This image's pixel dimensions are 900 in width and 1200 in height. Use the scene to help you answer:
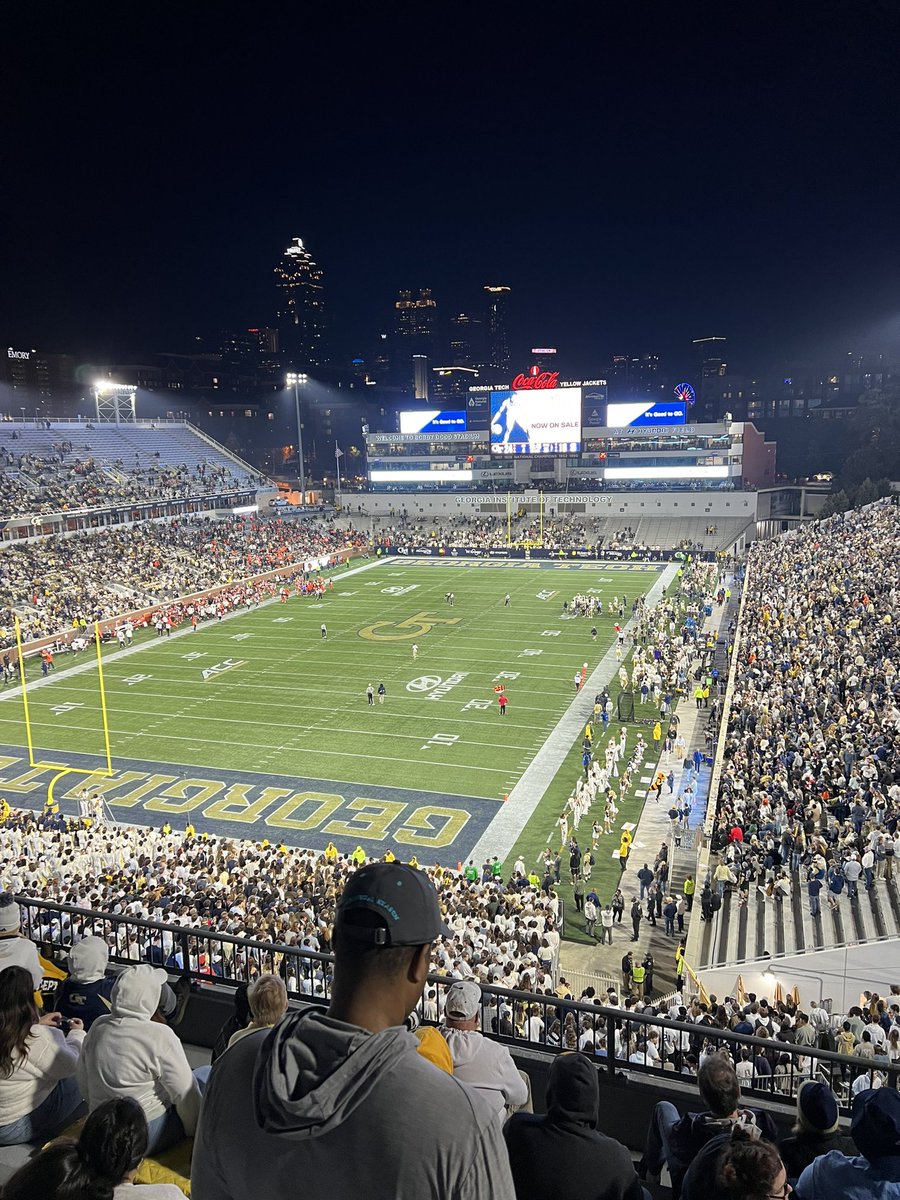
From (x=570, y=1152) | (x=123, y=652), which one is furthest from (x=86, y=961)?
(x=123, y=652)

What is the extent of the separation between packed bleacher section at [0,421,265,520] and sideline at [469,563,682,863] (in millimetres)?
38131

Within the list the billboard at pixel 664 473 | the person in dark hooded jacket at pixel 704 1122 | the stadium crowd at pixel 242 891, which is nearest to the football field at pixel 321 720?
the stadium crowd at pixel 242 891

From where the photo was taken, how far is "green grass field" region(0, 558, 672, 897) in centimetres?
2186

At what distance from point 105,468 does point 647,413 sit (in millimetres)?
44773

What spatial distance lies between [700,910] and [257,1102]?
16.0 metres

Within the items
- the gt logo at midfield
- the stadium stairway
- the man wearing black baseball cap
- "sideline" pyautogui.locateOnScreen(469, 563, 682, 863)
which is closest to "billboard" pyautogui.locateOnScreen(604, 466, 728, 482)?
the gt logo at midfield

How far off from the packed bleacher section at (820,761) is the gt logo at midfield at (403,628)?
48.9 feet

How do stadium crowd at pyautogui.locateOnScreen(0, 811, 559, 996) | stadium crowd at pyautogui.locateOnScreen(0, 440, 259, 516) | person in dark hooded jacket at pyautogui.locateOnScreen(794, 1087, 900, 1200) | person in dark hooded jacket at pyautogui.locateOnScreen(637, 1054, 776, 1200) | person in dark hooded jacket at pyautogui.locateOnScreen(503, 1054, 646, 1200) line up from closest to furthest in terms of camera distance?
person in dark hooded jacket at pyautogui.locateOnScreen(503, 1054, 646, 1200), person in dark hooded jacket at pyautogui.locateOnScreen(794, 1087, 900, 1200), person in dark hooded jacket at pyautogui.locateOnScreen(637, 1054, 776, 1200), stadium crowd at pyautogui.locateOnScreen(0, 811, 559, 996), stadium crowd at pyautogui.locateOnScreen(0, 440, 259, 516)

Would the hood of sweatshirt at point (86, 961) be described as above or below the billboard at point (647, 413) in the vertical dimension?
below

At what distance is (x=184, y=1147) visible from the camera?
14.0 feet

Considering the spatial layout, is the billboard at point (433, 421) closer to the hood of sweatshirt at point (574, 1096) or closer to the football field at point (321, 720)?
the football field at point (321, 720)

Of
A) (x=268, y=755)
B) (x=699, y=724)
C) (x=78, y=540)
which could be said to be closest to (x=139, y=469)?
(x=78, y=540)

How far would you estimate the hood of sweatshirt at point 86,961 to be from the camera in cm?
526

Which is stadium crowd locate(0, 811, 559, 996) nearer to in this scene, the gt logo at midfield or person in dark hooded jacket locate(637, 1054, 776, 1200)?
person in dark hooded jacket locate(637, 1054, 776, 1200)
